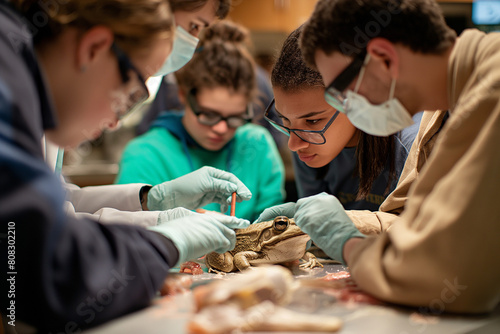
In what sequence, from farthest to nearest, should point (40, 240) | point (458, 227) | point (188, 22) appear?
point (188, 22)
point (458, 227)
point (40, 240)

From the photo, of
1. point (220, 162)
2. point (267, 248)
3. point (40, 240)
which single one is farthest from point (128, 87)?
point (220, 162)

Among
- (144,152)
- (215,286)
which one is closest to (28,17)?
(215,286)

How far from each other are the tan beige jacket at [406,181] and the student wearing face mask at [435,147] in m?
0.23

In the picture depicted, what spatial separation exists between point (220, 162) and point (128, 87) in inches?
56.3

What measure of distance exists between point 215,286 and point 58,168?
35.0 inches

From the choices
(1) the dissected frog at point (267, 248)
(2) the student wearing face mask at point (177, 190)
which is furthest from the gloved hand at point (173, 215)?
(1) the dissected frog at point (267, 248)

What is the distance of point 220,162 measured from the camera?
2436 millimetres

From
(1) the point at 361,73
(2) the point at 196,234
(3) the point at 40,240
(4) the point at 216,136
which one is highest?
(1) the point at 361,73

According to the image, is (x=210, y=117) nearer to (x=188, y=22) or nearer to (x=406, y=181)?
(x=188, y=22)

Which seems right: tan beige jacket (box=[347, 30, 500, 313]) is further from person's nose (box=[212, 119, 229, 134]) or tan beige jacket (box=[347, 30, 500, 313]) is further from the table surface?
person's nose (box=[212, 119, 229, 134])

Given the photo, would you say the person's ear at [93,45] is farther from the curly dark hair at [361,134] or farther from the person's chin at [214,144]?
the person's chin at [214,144]

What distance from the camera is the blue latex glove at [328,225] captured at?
3.82ft

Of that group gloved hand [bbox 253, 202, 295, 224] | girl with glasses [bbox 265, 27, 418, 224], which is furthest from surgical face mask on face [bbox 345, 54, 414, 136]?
gloved hand [bbox 253, 202, 295, 224]

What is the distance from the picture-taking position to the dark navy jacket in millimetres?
744
